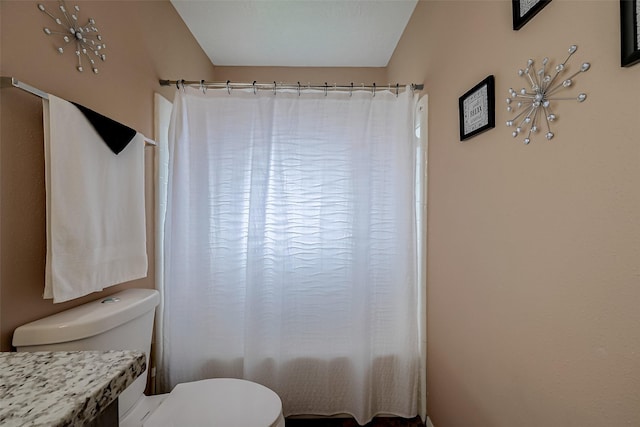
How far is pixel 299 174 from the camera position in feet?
5.50

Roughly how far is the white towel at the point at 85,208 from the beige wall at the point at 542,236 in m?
1.39

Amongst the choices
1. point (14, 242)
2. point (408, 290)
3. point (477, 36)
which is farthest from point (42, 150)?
point (408, 290)

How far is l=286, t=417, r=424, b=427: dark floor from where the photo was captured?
1.72 metres

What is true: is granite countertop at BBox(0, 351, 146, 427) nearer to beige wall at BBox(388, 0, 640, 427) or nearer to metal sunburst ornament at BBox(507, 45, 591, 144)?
beige wall at BBox(388, 0, 640, 427)

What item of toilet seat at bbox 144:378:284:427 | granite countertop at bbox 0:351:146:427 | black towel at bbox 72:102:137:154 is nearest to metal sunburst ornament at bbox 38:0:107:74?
black towel at bbox 72:102:137:154

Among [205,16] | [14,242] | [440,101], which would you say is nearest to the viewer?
[14,242]

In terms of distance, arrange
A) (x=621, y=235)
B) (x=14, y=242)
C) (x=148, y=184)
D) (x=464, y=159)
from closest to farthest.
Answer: (x=621, y=235) < (x=14, y=242) < (x=464, y=159) < (x=148, y=184)

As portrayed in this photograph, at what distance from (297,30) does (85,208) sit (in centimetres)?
172

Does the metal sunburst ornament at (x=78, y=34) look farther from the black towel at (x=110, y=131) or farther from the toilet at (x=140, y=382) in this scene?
the toilet at (x=140, y=382)

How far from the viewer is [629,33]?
580mm

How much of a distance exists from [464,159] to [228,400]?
4.55 ft

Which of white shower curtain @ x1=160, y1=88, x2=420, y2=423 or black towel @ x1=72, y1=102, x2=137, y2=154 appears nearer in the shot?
black towel @ x1=72, y1=102, x2=137, y2=154

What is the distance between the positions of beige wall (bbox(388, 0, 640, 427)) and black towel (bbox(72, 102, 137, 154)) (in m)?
1.37

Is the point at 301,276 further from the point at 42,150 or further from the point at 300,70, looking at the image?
the point at 300,70
